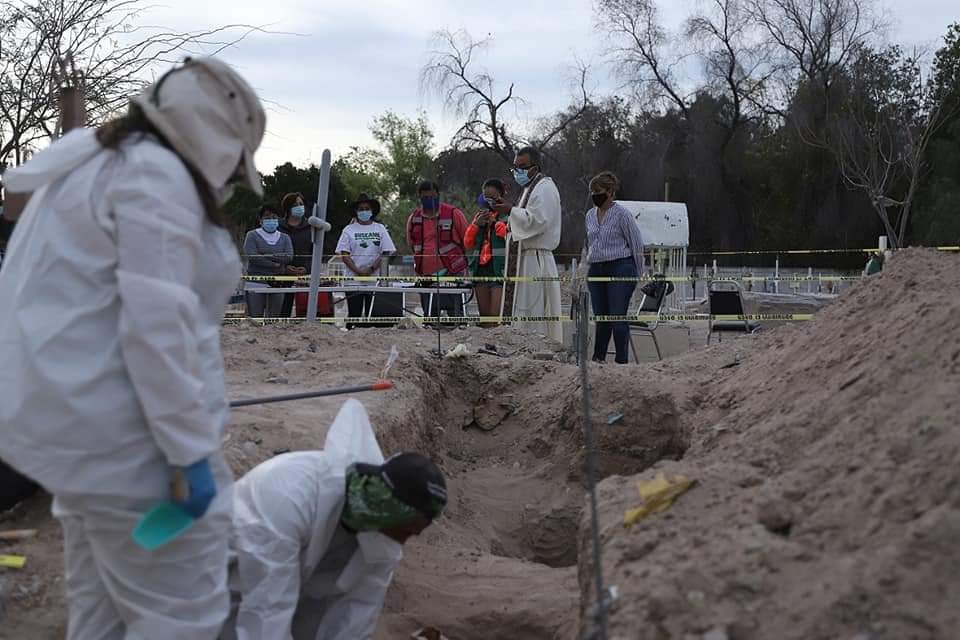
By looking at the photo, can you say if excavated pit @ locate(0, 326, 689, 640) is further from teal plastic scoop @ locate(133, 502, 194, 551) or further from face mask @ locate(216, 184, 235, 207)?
face mask @ locate(216, 184, 235, 207)

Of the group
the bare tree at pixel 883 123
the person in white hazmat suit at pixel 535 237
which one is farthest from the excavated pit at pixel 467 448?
the bare tree at pixel 883 123

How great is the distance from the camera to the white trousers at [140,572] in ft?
8.49

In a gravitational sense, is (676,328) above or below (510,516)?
above

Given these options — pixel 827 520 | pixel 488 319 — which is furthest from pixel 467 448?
pixel 827 520

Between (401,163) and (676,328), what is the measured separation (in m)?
36.6

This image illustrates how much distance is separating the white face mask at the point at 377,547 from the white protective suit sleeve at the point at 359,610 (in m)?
0.07

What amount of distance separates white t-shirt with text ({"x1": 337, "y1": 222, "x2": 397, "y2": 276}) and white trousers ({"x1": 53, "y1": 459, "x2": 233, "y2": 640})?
8.77 metres

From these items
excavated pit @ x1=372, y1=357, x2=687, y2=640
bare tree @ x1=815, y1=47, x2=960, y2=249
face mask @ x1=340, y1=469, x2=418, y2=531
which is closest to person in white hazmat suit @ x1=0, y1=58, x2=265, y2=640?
face mask @ x1=340, y1=469, x2=418, y2=531

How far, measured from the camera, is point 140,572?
2635 mm

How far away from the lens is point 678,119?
36.6 m

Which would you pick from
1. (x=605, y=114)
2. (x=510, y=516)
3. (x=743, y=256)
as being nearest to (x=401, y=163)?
(x=605, y=114)

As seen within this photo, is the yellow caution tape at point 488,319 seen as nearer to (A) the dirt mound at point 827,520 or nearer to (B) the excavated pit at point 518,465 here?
(B) the excavated pit at point 518,465

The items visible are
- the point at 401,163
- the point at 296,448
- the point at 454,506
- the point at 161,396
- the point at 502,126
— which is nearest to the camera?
the point at 161,396

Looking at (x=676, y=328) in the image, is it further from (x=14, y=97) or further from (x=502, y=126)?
(x=502, y=126)
